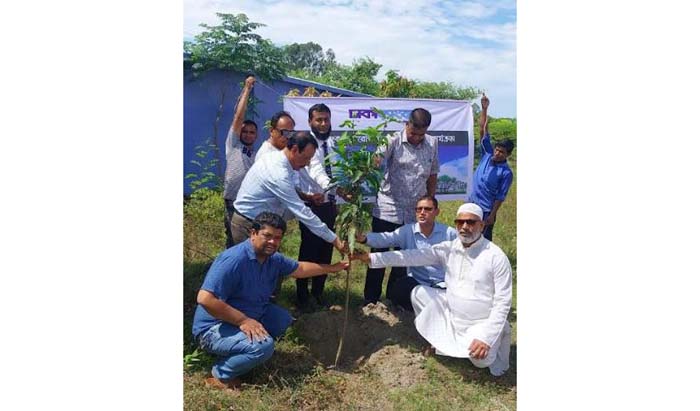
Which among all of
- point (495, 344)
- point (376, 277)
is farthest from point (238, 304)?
point (495, 344)

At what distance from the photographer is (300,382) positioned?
4383 mm

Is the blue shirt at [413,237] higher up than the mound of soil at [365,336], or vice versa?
the blue shirt at [413,237]

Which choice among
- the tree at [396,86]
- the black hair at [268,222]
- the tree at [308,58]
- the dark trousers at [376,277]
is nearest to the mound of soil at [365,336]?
the dark trousers at [376,277]

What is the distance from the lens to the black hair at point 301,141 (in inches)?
178

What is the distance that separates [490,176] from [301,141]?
2.04 m

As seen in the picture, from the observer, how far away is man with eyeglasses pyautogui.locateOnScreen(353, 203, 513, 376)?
4.52 meters

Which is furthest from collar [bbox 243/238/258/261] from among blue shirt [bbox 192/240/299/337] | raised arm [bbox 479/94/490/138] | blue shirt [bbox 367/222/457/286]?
raised arm [bbox 479/94/490/138]

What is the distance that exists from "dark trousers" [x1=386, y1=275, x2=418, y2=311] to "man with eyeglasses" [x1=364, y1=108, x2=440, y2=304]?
0.17 m

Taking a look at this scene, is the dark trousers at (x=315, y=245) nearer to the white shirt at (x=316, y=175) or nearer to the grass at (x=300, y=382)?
the white shirt at (x=316, y=175)

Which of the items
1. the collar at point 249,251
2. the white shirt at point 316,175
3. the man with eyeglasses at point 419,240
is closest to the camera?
the collar at point 249,251

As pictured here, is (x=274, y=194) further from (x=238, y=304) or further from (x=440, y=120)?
(x=440, y=120)

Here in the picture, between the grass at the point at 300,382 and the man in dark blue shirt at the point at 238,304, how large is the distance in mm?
182

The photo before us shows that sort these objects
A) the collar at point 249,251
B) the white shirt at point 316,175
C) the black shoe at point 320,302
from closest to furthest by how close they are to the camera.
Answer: the collar at point 249,251
the white shirt at point 316,175
the black shoe at point 320,302

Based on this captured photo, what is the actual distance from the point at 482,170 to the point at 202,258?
2.76 meters
